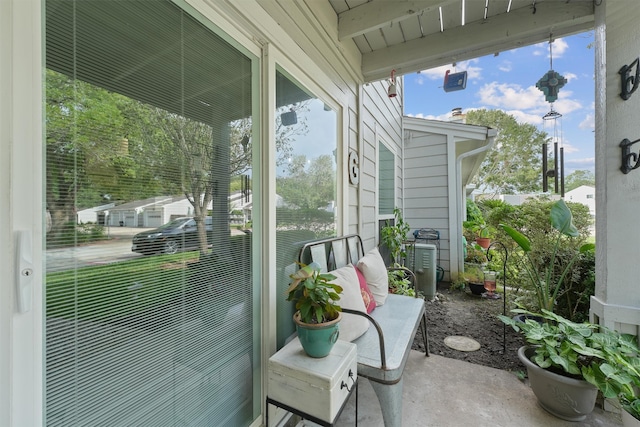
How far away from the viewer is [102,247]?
756 millimetres

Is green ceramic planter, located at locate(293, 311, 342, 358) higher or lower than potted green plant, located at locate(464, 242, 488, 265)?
higher

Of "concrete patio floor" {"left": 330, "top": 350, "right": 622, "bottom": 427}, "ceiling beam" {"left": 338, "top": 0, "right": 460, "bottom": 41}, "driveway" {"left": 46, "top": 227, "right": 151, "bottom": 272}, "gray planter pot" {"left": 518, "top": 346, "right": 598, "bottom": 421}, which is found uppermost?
"ceiling beam" {"left": 338, "top": 0, "right": 460, "bottom": 41}

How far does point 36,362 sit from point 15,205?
1.27 feet

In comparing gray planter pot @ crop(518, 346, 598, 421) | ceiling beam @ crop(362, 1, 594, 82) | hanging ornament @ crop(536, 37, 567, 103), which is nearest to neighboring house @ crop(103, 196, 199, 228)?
gray planter pot @ crop(518, 346, 598, 421)

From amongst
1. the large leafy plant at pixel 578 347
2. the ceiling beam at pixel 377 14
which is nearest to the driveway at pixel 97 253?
the ceiling beam at pixel 377 14

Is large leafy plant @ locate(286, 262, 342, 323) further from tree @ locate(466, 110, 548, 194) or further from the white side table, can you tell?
tree @ locate(466, 110, 548, 194)

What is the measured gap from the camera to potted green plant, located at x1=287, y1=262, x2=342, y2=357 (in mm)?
1221

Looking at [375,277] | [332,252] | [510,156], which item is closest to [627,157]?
[375,277]

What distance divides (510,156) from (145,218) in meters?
18.6

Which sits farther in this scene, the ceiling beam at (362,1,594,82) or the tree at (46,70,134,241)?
the ceiling beam at (362,1,594,82)

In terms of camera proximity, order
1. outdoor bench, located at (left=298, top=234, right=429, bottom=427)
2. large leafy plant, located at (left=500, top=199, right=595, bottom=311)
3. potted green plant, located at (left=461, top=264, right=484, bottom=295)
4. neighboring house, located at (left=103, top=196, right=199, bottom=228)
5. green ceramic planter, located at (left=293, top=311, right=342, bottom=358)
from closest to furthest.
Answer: neighboring house, located at (left=103, top=196, right=199, bottom=228) → green ceramic planter, located at (left=293, top=311, right=342, bottom=358) → outdoor bench, located at (left=298, top=234, right=429, bottom=427) → large leafy plant, located at (left=500, top=199, right=595, bottom=311) → potted green plant, located at (left=461, top=264, right=484, bottom=295)

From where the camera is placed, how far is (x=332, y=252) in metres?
2.06

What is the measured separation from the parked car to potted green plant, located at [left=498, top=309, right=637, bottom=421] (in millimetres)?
2163

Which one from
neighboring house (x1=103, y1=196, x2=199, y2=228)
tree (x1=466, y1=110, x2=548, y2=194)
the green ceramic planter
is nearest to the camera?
neighboring house (x1=103, y1=196, x2=199, y2=228)
